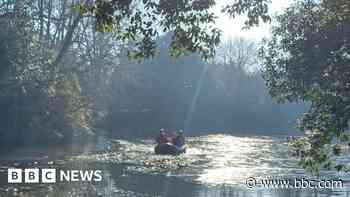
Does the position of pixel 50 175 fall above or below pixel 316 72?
below

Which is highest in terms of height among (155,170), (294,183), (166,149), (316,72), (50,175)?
(316,72)

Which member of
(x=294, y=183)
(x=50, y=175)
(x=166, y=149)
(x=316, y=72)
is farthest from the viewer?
(x=166, y=149)

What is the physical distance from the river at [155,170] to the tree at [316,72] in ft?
21.9

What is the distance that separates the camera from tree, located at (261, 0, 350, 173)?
8094 millimetres

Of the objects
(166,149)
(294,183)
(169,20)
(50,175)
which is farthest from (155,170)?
(169,20)

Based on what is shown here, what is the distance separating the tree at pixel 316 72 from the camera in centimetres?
809

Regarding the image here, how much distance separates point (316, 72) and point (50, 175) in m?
14.2

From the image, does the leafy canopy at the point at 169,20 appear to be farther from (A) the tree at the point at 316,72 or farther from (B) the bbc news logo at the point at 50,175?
(B) the bbc news logo at the point at 50,175

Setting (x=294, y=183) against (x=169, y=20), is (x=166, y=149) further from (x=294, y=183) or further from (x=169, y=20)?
(x=169, y=20)

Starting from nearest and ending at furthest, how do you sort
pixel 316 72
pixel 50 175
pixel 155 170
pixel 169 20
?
pixel 169 20
pixel 316 72
pixel 50 175
pixel 155 170

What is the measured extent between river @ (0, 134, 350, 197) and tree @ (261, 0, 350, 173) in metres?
6.67

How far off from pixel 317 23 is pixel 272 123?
70233 mm

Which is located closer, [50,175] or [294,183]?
[50,175]

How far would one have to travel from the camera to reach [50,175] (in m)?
23.2
